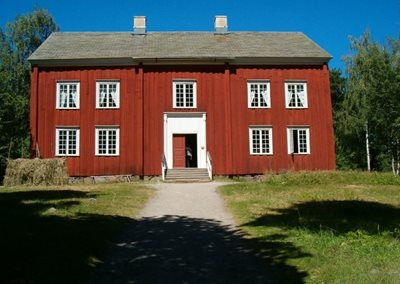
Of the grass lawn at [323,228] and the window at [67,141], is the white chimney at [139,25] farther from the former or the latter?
the grass lawn at [323,228]

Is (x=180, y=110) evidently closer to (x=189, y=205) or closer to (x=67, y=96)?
(x=67, y=96)

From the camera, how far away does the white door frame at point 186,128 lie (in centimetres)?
2695

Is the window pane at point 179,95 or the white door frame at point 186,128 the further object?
the window pane at point 179,95

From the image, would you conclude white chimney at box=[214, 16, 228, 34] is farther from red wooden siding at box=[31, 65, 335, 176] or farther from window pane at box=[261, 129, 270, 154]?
window pane at box=[261, 129, 270, 154]

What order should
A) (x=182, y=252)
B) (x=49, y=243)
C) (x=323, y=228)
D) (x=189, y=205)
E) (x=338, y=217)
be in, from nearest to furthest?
(x=49, y=243), (x=182, y=252), (x=323, y=228), (x=338, y=217), (x=189, y=205)

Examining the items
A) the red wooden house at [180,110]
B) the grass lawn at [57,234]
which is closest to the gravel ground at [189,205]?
the grass lawn at [57,234]

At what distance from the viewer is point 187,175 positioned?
2547cm

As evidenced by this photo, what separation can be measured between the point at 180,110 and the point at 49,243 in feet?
63.4

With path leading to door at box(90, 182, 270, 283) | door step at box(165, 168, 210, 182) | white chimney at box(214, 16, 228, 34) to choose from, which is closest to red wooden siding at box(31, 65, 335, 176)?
door step at box(165, 168, 210, 182)

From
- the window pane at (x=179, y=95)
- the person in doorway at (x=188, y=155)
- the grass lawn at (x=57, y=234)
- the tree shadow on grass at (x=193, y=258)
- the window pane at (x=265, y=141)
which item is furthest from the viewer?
the person in doorway at (x=188, y=155)

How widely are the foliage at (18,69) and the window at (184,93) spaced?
19.4 meters

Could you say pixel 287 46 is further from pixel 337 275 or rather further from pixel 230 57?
pixel 337 275

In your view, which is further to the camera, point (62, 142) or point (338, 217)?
point (62, 142)

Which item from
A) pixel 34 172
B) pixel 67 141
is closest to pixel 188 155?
pixel 67 141
